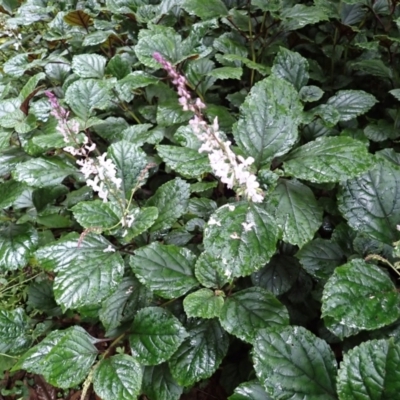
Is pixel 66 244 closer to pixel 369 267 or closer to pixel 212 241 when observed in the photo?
pixel 212 241

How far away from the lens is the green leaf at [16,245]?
3.82 feet

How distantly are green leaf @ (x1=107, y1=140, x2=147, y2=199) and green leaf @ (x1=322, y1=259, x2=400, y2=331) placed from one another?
20.9 inches

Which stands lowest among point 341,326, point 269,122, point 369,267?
point 341,326

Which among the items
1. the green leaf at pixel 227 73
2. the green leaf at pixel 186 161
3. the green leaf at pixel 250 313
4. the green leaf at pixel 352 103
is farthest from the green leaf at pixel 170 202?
the green leaf at pixel 352 103

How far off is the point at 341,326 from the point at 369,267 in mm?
131

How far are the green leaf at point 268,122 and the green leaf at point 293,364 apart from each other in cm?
35

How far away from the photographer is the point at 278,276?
105cm

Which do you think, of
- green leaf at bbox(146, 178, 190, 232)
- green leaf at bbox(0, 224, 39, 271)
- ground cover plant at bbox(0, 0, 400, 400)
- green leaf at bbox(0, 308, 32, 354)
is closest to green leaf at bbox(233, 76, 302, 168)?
ground cover plant at bbox(0, 0, 400, 400)

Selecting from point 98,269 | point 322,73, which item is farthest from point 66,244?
point 322,73

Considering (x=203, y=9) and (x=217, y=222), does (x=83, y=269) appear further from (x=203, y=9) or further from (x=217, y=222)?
(x=203, y=9)

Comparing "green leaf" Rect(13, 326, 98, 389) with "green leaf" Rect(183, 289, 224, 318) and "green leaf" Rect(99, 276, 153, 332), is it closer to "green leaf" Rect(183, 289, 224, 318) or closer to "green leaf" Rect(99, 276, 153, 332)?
"green leaf" Rect(99, 276, 153, 332)

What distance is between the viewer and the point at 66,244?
972mm

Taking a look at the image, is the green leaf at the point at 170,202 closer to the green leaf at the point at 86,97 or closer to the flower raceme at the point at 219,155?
the flower raceme at the point at 219,155

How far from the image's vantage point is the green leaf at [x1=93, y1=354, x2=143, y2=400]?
0.84 metres
